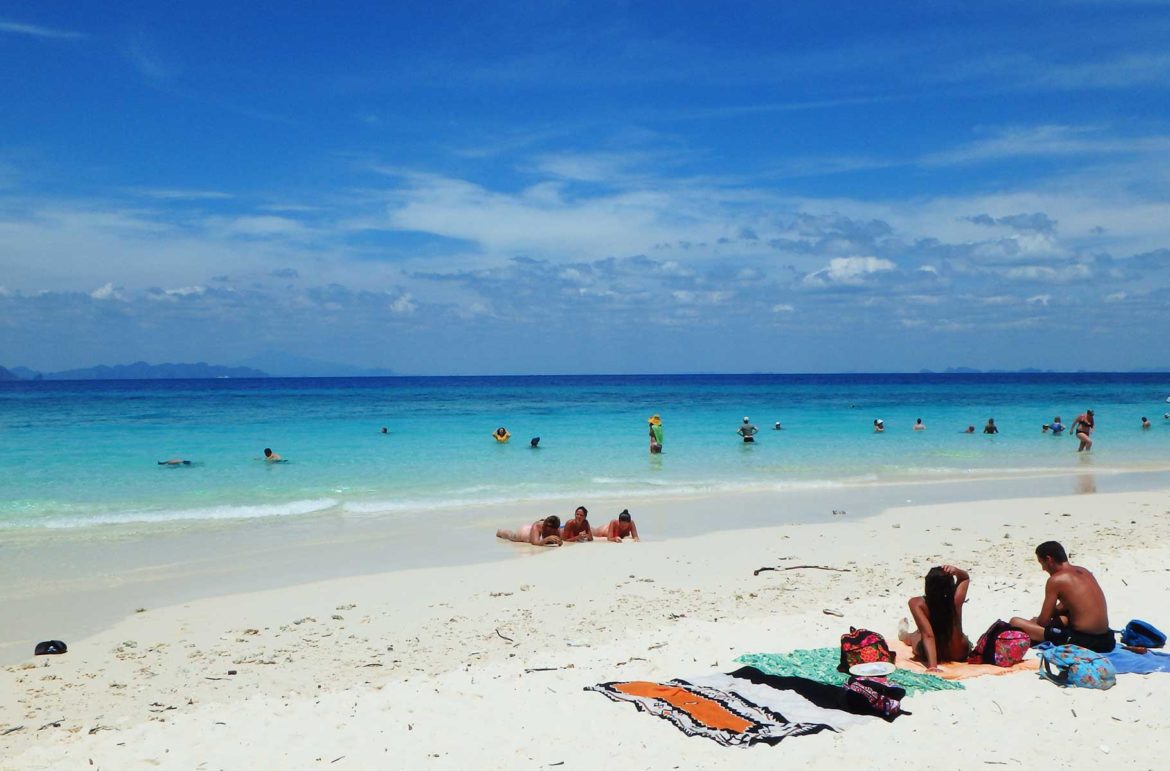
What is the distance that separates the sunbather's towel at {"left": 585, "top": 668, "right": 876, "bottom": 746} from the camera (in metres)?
5.83

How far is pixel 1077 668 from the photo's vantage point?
256 inches

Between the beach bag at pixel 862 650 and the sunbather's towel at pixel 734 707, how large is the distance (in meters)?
0.51

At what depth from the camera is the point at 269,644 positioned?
27.4 feet

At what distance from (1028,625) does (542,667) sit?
420 centimetres

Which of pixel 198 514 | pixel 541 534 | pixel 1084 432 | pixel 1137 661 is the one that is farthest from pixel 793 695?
pixel 1084 432

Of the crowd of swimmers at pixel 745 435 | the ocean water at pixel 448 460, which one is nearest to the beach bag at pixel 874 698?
the ocean water at pixel 448 460

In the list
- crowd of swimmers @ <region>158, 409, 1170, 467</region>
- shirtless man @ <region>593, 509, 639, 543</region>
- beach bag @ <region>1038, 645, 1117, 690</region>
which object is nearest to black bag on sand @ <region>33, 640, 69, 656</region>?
shirtless man @ <region>593, 509, 639, 543</region>

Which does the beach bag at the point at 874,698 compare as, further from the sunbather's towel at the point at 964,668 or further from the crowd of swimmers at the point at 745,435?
the crowd of swimmers at the point at 745,435

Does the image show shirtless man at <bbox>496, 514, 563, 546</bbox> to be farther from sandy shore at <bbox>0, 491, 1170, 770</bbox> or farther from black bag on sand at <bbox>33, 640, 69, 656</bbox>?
black bag on sand at <bbox>33, 640, 69, 656</bbox>

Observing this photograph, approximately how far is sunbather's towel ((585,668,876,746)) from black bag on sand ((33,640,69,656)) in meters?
5.27

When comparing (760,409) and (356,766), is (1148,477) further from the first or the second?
(760,409)

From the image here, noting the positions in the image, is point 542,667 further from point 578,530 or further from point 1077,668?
point 578,530

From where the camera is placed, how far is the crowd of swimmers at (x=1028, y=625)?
7227 mm

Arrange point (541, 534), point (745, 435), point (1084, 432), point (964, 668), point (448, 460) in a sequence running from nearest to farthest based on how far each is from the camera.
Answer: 1. point (964, 668)
2. point (541, 534)
3. point (448, 460)
4. point (1084, 432)
5. point (745, 435)
